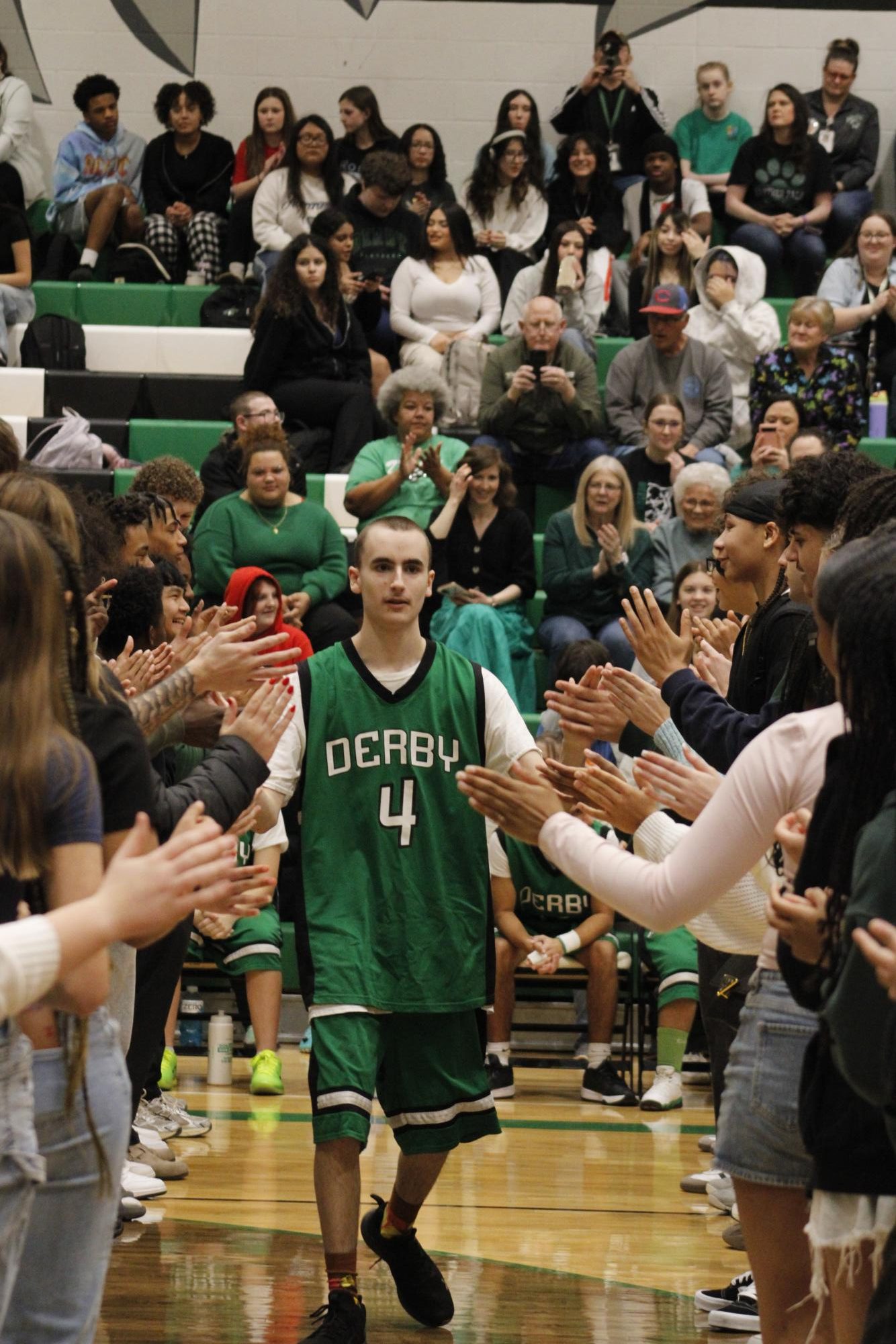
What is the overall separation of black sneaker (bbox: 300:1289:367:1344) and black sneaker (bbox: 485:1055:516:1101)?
111 inches

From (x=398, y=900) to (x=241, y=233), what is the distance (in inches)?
299

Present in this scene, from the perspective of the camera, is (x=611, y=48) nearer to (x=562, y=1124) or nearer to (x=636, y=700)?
(x=562, y=1124)

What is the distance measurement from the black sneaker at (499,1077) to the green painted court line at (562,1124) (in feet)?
0.97

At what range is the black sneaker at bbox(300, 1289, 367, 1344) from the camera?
12.2 ft

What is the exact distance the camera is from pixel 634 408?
9352mm

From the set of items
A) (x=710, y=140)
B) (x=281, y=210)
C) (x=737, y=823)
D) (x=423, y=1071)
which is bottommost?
(x=423, y=1071)

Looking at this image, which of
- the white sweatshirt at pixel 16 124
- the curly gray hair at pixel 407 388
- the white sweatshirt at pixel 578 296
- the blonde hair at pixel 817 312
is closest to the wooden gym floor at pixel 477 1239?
the curly gray hair at pixel 407 388

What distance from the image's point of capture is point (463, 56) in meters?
12.3

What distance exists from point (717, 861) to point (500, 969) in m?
4.44

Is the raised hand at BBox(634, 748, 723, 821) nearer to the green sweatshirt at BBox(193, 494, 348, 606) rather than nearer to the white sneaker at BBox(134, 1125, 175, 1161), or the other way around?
the white sneaker at BBox(134, 1125, 175, 1161)

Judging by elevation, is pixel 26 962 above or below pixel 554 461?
below

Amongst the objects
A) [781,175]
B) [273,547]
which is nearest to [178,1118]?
[273,547]

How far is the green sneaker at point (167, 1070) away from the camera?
20.6ft

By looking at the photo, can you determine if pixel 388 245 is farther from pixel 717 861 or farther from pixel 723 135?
pixel 717 861
